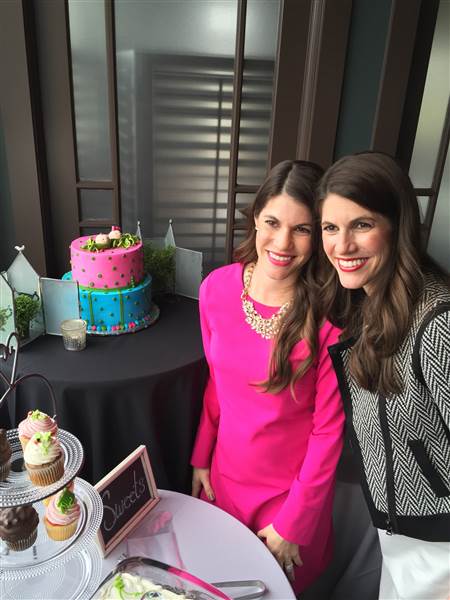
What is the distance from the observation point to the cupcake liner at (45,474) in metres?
0.88

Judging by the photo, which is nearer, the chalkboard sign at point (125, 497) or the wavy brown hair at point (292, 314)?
the chalkboard sign at point (125, 497)

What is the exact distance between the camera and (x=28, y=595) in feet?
3.05

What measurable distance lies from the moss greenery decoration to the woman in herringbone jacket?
1.03m

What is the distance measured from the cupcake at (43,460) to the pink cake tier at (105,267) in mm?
808

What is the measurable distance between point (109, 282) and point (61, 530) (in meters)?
0.89

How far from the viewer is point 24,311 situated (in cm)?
159

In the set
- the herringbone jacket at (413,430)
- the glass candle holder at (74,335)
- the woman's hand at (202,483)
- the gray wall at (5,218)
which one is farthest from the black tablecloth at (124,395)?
the gray wall at (5,218)

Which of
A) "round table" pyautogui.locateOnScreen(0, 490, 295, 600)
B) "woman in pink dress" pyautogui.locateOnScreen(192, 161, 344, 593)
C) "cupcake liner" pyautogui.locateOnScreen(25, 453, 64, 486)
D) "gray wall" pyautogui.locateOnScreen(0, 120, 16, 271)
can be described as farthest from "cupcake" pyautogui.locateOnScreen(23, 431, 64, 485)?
"gray wall" pyautogui.locateOnScreen(0, 120, 16, 271)

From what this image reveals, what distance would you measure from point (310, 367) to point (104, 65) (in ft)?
5.57

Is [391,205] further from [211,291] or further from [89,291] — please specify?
[89,291]

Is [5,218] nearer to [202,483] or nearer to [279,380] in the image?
[202,483]

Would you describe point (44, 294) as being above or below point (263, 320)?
below

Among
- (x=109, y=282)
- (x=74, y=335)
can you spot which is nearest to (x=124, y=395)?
(x=74, y=335)

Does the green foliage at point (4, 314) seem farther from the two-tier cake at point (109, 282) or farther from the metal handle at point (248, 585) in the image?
the metal handle at point (248, 585)
